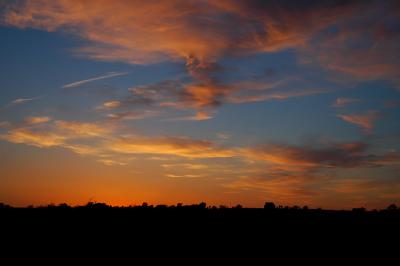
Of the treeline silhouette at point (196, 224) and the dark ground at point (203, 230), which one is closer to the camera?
the dark ground at point (203, 230)

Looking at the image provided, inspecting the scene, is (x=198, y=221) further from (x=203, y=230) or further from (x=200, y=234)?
(x=200, y=234)

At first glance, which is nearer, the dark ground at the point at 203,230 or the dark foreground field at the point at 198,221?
the dark ground at the point at 203,230

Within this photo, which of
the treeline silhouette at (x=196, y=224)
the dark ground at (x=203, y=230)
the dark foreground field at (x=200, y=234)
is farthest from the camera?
the treeline silhouette at (x=196, y=224)

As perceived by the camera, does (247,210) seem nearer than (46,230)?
No

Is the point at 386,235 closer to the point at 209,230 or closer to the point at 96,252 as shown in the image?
the point at 209,230

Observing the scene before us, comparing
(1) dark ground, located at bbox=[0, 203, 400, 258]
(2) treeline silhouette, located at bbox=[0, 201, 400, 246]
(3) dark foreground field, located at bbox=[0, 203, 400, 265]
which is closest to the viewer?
(3) dark foreground field, located at bbox=[0, 203, 400, 265]

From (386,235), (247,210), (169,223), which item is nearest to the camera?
(386,235)

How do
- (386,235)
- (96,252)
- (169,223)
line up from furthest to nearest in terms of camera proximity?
(169,223), (386,235), (96,252)

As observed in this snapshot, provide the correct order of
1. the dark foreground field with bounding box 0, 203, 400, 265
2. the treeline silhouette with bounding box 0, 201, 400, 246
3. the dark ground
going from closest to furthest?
1. the dark foreground field with bounding box 0, 203, 400, 265
2. the dark ground
3. the treeline silhouette with bounding box 0, 201, 400, 246

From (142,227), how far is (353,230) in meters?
11.1

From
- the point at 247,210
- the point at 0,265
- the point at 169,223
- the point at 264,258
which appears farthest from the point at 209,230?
the point at 0,265

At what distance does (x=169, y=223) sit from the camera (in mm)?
27031

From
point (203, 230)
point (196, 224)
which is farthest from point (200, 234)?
point (196, 224)

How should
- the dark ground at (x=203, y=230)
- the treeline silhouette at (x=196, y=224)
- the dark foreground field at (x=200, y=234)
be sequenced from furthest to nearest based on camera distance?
the treeline silhouette at (x=196, y=224) < the dark ground at (x=203, y=230) < the dark foreground field at (x=200, y=234)
